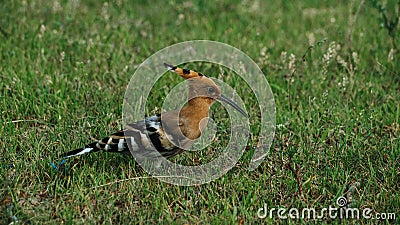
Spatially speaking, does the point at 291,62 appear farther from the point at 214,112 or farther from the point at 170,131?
the point at 170,131

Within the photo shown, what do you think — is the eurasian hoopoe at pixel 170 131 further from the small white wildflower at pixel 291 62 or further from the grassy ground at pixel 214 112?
the small white wildflower at pixel 291 62

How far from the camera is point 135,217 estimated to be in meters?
4.06

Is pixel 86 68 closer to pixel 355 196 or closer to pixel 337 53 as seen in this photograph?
pixel 337 53

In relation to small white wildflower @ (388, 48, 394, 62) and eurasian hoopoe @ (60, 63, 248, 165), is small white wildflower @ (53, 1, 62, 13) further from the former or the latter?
small white wildflower @ (388, 48, 394, 62)

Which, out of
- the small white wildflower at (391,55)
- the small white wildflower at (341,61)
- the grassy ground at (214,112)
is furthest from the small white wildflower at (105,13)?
the small white wildflower at (391,55)

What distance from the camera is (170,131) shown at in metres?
4.51

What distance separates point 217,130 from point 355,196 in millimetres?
1408

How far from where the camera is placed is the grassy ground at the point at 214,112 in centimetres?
424

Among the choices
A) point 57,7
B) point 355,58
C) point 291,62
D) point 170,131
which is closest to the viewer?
point 170,131

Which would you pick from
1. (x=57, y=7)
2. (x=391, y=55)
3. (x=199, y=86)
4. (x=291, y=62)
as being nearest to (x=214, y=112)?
(x=291, y=62)

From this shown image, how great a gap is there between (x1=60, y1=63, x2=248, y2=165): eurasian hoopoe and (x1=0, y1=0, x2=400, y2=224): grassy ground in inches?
8.2

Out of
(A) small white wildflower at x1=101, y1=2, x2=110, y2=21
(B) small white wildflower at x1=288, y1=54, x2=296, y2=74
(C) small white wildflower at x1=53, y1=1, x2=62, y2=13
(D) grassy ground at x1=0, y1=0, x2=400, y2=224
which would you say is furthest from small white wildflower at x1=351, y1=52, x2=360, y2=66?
(C) small white wildflower at x1=53, y1=1, x2=62, y2=13

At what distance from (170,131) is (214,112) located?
1.16 metres

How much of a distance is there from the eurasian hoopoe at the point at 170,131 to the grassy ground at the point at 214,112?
207mm
